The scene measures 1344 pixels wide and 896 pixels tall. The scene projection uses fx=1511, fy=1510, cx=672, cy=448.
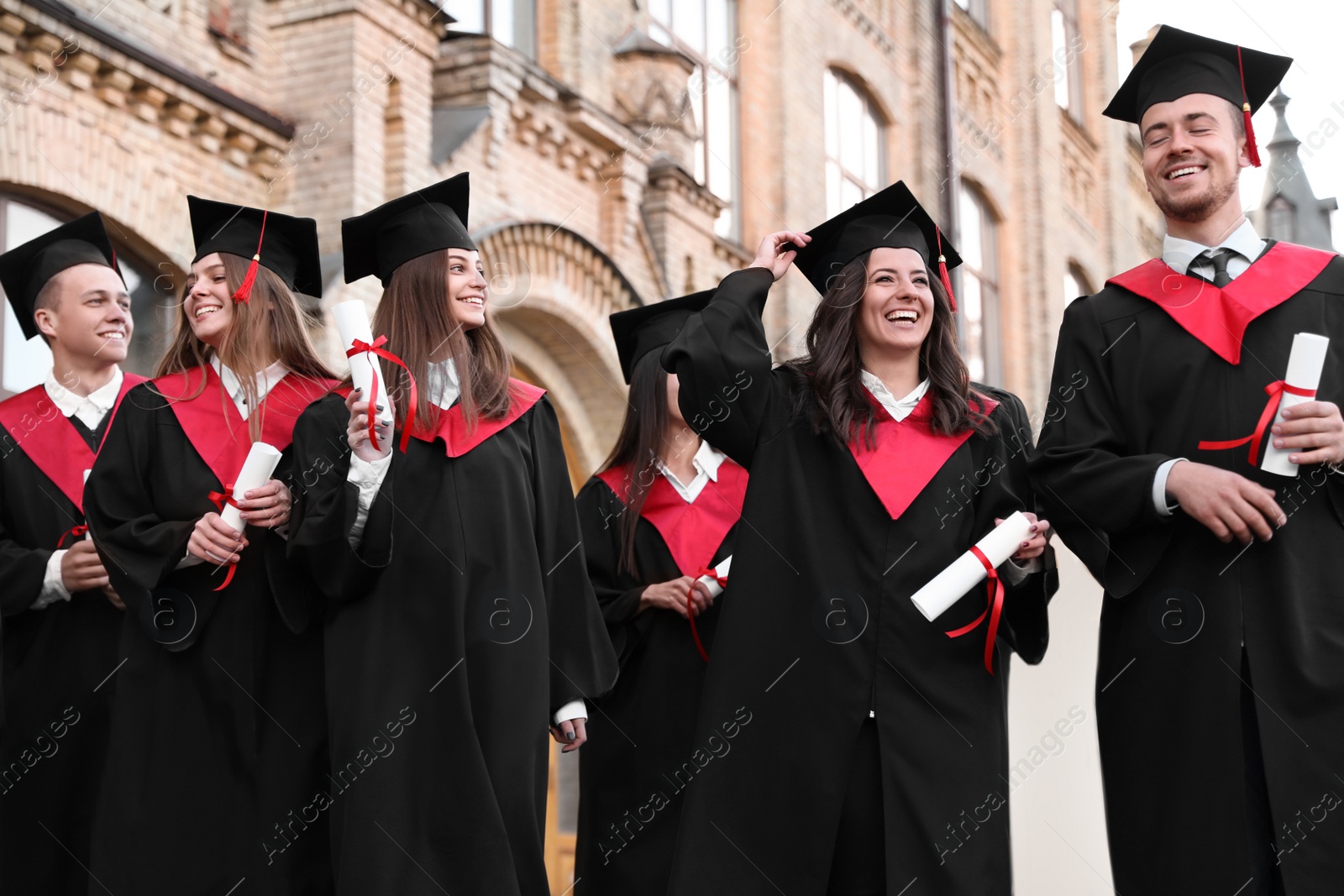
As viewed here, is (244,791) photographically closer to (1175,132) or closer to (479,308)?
(479,308)

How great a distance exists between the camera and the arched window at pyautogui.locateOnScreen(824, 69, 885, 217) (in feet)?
46.3

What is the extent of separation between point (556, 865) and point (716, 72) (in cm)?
654

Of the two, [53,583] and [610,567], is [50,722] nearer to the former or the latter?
[53,583]

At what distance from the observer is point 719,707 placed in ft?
A: 12.2

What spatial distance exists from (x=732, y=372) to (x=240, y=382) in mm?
1657

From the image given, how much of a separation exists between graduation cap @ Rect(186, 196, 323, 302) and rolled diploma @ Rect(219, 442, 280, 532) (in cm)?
74

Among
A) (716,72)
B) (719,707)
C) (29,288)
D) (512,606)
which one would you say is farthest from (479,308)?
(716,72)

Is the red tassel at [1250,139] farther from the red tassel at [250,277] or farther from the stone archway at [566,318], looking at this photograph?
the stone archway at [566,318]

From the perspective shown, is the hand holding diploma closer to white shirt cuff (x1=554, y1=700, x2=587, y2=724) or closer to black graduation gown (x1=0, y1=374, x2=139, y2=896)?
white shirt cuff (x1=554, y1=700, x2=587, y2=724)

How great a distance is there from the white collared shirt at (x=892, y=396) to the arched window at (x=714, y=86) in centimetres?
807

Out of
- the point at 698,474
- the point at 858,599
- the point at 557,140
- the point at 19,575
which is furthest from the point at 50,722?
the point at 557,140

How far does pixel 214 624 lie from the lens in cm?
436

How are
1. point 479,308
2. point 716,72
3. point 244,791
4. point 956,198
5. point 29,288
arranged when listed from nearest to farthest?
point 244,791 < point 479,308 < point 29,288 < point 716,72 < point 956,198

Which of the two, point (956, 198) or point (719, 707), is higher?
point (956, 198)
